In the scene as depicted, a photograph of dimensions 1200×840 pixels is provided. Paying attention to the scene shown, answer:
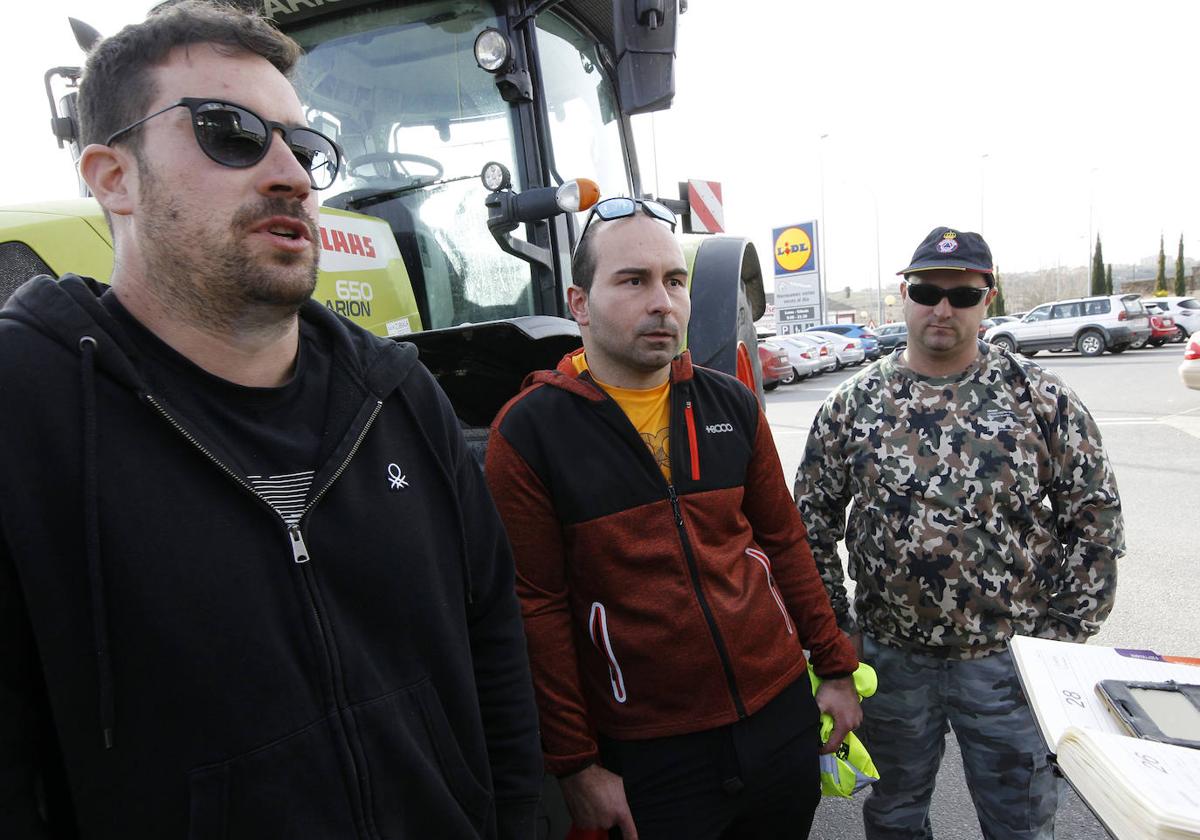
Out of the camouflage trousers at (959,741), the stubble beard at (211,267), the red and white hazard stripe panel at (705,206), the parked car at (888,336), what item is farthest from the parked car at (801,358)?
the stubble beard at (211,267)

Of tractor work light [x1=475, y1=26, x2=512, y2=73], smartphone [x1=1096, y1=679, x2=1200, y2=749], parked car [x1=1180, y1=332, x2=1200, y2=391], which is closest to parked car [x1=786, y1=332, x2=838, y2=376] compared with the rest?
parked car [x1=1180, y1=332, x2=1200, y2=391]

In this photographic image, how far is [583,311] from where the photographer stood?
193 cm

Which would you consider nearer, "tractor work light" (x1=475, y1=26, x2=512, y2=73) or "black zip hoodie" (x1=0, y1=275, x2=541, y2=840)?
"black zip hoodie" (x1=0, y1=275, x2=541, y2=840)

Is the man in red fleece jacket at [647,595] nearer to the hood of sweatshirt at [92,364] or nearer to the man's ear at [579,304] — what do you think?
the man's ear at [579,304]

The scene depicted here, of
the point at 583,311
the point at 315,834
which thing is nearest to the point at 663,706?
the point at 315,834

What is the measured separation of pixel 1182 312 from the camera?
23141 mm

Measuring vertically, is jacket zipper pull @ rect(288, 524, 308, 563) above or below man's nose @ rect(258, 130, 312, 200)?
below

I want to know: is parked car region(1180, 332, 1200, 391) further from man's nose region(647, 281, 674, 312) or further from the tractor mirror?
man's nose region(647, 281, 674, 312)

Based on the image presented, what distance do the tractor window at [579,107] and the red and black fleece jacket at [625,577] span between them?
1.82 metres

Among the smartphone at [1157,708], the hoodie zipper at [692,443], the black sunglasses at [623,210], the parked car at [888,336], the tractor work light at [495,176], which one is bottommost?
the parked car at [888,336]

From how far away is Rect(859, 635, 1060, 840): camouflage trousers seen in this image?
2.03 metres

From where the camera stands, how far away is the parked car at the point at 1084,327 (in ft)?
65.6

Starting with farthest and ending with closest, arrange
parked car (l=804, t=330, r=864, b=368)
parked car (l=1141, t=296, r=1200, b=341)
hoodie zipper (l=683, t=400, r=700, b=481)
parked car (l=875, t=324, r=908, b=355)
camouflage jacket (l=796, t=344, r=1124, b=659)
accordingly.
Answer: parked car (l=875, t=324, r=908, b=355)
parked car (l=804, t=330, r=864, b=368)
parked car (l=1141, t=296, r=1200, b=341)
camouflage jacket (l=796, t=344, r=1124, b=659)
hoodie zipper (l=683, t=400, r=700, b=481)

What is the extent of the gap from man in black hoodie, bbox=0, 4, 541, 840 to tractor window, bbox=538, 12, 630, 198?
6.88 ft
